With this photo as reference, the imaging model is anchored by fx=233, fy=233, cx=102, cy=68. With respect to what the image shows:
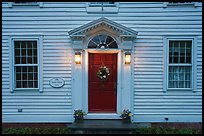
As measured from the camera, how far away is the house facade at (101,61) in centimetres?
769

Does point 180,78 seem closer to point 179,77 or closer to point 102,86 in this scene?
point 179,77

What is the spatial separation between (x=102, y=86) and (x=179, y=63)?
272 centimetres

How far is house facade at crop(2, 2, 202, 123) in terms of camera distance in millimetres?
7691

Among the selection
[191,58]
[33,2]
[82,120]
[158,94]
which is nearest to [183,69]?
[191,58]

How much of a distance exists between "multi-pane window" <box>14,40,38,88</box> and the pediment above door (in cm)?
146

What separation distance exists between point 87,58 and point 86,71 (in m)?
0.44

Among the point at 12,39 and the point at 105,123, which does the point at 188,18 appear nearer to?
the point at 105,123

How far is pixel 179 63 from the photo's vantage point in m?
7.87

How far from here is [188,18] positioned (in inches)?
303

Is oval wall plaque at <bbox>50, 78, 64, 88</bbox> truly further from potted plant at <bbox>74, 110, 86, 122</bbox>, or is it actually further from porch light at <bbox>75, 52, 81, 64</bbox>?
potted plant at <bbox>74, 110, 86, 122</bbox>

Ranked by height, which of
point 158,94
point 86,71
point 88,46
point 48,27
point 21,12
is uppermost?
point 21,12

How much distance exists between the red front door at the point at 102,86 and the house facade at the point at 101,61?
34mm

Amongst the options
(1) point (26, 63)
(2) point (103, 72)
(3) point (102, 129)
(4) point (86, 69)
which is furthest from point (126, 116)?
(1) point (26, 63)

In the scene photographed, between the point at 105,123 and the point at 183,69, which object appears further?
the point at 183,69
